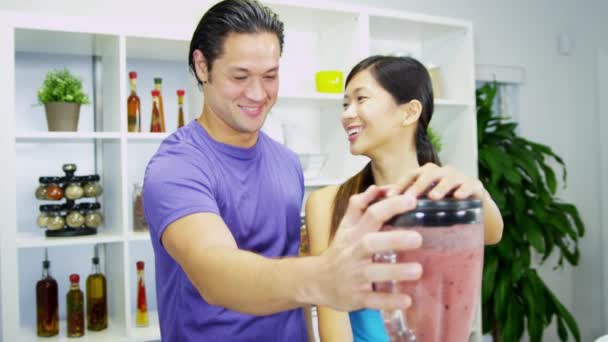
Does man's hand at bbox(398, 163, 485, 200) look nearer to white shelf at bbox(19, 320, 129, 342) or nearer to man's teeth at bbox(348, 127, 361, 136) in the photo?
man's teeth at bbox(348, 127, 361, 136)

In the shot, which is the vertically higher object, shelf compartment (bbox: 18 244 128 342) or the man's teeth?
the man's teeth

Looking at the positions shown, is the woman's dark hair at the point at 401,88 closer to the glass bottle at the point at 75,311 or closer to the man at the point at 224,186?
the man at the point at 224,186

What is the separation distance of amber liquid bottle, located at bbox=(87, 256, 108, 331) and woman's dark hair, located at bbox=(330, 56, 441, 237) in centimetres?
125

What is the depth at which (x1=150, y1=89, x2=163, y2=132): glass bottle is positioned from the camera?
239cm

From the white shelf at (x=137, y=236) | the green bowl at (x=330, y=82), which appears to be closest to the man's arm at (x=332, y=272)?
the white shelf at (x=137, y=236)

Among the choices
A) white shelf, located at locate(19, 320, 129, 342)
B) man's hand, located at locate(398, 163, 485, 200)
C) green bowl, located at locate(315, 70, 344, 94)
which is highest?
green bowl, located at locate(315, 70, 344, 94)

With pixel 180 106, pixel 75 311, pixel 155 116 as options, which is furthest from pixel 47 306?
pixel 180 106

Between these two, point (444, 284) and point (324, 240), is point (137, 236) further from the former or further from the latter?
point (444, 284)

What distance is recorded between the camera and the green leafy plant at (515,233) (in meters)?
3.19

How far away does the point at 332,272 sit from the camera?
45cm

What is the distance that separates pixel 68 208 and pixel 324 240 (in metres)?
1.22

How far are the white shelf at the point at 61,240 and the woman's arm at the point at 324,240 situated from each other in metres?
1.00

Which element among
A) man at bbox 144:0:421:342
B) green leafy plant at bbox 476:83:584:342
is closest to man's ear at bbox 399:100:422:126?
man at bbox 144:0:421:342

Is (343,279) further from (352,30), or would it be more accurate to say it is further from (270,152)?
(352,30)
